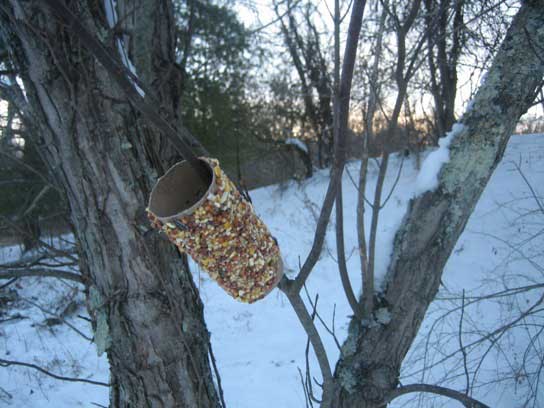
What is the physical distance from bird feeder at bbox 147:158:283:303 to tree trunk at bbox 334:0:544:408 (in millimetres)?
418

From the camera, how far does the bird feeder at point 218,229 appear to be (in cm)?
60

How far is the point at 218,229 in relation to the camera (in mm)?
631

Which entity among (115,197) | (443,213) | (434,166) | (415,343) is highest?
(115,197)

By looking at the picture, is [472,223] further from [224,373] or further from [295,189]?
[295,189]

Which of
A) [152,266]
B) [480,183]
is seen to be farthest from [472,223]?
[152,266]

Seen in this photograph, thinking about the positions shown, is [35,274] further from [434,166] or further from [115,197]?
[434,166]

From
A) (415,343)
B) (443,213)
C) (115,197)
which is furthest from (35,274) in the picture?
(415,343)

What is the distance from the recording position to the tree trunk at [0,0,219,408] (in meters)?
0.90

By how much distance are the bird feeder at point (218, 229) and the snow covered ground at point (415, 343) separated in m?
1.35

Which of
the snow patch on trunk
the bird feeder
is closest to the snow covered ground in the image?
the snow patch on trunk

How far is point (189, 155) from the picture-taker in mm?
598

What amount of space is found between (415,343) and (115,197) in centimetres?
255

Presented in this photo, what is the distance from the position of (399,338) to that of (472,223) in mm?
3594

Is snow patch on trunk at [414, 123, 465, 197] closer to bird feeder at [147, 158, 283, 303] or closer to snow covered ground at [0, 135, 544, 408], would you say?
bird feeder at [147, 158, 283, 303]
